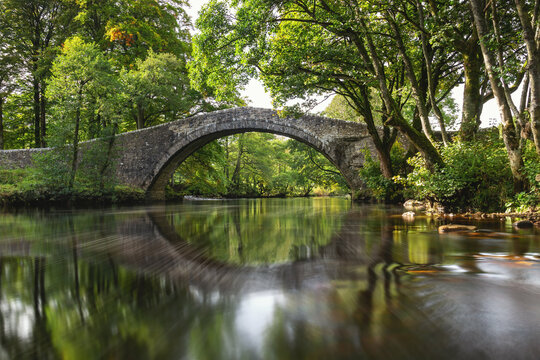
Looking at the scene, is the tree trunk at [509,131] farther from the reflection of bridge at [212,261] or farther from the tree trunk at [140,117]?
the tree trunk at [140,117]

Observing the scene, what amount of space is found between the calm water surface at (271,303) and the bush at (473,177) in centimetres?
300

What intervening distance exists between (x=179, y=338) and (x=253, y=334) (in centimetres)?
28

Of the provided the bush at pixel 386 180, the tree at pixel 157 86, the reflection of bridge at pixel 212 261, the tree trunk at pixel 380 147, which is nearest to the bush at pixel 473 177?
the reflection of bridge at pixel 212 261

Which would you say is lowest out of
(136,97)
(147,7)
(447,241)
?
(447,241)

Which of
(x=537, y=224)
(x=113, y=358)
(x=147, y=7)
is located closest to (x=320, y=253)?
(x=113, y=358)

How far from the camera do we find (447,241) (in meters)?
3.28

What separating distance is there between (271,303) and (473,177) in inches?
225

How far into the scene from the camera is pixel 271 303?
4.78ft

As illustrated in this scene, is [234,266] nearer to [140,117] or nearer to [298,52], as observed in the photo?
[298,52]

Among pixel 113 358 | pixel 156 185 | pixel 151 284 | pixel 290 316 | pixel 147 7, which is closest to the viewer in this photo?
pixel 113 358

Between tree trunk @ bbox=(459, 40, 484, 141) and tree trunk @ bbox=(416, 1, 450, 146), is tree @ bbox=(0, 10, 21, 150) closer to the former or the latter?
tree trunk @ bbox=(416, 1, 450, 146)

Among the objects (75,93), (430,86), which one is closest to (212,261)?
(430,86)

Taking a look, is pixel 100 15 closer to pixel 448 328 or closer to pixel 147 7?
pixel 147 7

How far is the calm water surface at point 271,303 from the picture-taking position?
1019mm
